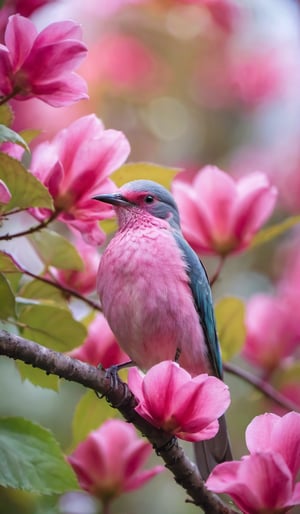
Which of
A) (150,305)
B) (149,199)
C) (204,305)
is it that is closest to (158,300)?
(150,305)

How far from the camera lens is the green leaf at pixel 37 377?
156 centimetres

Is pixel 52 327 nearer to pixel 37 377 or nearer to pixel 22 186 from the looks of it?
pixel 37 377

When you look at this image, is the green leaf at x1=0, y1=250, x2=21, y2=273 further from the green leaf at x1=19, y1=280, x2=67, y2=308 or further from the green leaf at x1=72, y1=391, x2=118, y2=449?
the green leaf at x1=72, y1=391, x2=118, y2=449

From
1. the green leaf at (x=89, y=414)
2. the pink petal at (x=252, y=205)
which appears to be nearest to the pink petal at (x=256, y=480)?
the green leaf at (x=89, y=414)

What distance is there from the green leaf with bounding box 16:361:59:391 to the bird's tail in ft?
1.71

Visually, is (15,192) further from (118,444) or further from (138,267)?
(118,444)

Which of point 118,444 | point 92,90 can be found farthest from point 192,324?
point 92,90

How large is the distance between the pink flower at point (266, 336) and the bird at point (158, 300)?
31cm

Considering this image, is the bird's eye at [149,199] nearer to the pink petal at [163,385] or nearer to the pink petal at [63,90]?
the pink petal at [63,90]

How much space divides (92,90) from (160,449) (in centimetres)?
275

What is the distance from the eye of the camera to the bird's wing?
187cm

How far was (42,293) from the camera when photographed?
1650 millimetres

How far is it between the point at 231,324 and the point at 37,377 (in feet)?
1.76

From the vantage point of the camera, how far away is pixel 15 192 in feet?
4.52
